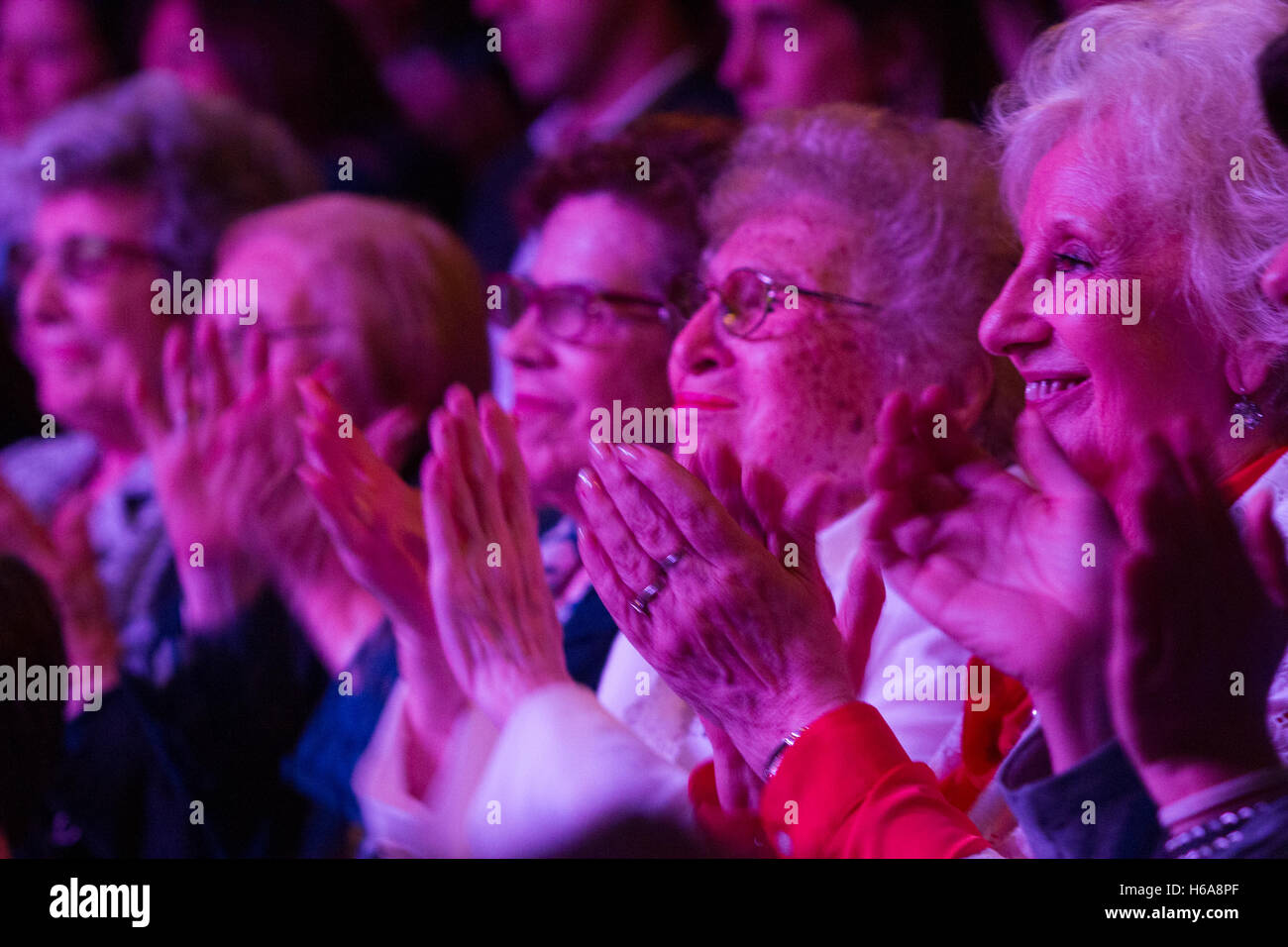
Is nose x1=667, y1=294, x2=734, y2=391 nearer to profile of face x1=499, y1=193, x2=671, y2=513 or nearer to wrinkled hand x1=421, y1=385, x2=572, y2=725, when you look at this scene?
profile of face x1=499, y1=193, x2=671, y2=513

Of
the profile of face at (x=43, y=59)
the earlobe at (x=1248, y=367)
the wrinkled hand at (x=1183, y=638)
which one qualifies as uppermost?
the profile of face at (x=43, y=59)

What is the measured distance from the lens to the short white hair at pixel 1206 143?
1.31 m

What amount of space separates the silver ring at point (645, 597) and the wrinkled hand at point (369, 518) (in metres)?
0.44

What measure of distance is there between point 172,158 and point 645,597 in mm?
1229

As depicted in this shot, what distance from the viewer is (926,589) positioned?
4.12 ft

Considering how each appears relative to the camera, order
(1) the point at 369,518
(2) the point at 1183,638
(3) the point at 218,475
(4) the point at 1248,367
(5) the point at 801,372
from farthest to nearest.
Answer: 1. (3) the point at 218,475
2. (1) the point at 369,518
3. (5) the point at 801,372
4. (4) the point at 1248,367
5. (2) the point at 1183,638

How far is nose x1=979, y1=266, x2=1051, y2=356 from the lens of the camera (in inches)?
55.9

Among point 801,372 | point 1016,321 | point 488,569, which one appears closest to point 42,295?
point 488,569

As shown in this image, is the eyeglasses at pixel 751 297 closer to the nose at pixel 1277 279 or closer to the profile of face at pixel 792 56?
the profile of face at pixel 792 56

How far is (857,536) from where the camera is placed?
1.55 meters

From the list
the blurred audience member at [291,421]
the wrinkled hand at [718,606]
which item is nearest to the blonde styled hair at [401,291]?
the blurred audience member at [291,421]

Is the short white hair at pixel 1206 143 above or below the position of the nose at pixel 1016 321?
above

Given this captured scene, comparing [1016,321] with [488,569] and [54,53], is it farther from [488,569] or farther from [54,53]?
[54,53]

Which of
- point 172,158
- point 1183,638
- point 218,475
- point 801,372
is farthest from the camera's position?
point 172,158
